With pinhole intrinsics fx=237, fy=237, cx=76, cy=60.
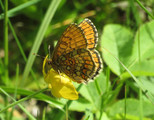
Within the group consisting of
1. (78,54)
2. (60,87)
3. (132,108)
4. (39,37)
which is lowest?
(132,108)

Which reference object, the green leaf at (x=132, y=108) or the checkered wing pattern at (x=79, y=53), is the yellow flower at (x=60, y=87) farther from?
the green leaf at (x=132, y=108)

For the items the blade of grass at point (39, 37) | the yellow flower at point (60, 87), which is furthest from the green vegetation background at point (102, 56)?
the yellow flower at point (60, 87)

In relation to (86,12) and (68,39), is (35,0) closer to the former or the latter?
(68,39)

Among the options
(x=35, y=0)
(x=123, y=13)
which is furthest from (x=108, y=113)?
(x=123, y=13)

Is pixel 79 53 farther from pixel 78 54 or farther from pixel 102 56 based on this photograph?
pixel 102 56

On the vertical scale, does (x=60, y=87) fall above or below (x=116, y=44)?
below

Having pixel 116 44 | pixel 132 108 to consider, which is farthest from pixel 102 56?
pixel 132 108

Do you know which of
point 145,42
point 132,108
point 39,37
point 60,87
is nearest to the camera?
point 60,87
